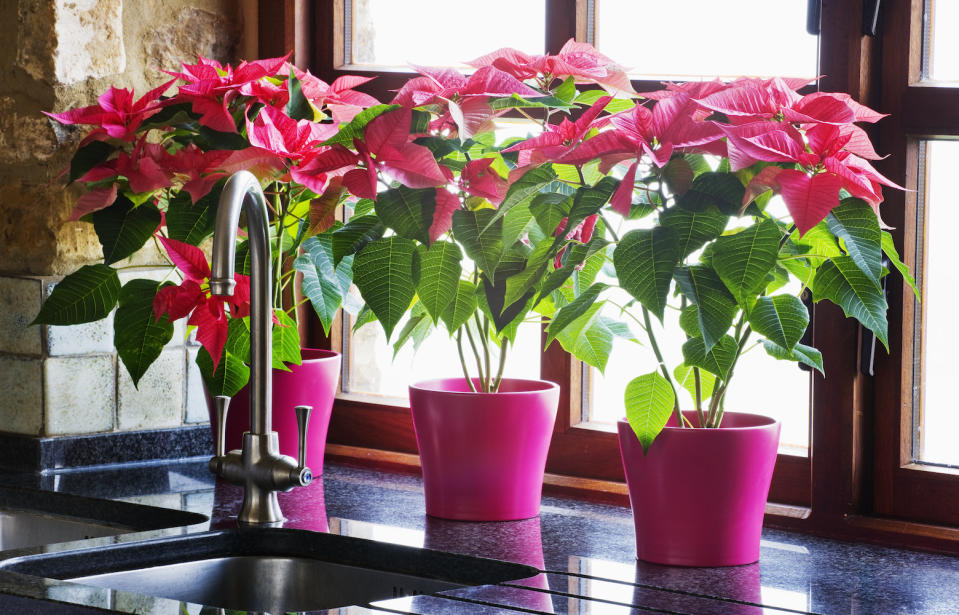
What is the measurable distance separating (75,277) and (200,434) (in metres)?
0.50

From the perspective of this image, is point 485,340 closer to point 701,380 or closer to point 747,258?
point 701,380

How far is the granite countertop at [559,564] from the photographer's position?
1238mm

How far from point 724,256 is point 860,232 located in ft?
0.45

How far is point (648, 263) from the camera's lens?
1.22 metres

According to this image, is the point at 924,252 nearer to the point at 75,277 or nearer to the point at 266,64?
the point at 266,64

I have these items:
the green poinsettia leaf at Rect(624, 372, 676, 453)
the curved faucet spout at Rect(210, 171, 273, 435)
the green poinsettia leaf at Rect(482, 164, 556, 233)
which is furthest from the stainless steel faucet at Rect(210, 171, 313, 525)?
the green poinsettia leaf at Rect(624, 372, 676, 453)

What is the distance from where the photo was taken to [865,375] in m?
1.61

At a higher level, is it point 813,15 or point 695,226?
point 813,15

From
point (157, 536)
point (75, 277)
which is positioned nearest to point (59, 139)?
point (75, 277)

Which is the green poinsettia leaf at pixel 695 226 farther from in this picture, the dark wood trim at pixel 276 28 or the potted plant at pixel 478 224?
the dark wood trim at pixel 276 28

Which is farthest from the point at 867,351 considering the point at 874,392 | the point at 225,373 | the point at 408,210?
the point at 225,373

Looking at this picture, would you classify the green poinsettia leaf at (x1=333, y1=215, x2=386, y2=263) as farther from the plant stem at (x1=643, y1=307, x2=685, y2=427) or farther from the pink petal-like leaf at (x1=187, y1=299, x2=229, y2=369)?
the plant stem at (x1=643, y1=307, x2=685, y2=427)

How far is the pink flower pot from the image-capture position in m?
1.81

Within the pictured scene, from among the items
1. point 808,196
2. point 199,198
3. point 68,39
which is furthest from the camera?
point 68,39
